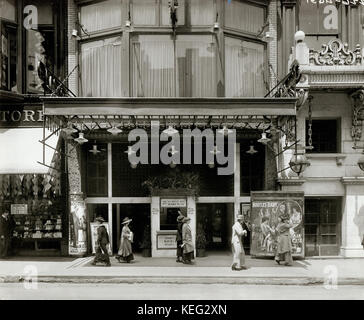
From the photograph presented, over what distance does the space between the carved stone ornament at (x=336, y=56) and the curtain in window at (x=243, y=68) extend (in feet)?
7.19

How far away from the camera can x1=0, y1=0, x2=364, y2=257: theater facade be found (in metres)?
17.4

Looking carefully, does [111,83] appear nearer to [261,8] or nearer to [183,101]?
[183,101]

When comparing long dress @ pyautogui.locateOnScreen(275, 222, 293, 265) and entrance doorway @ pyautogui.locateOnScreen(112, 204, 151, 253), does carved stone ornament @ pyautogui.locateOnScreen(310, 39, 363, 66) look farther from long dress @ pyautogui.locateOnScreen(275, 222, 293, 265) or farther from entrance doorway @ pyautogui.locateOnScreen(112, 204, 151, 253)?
entrance doorway @ pyautogui.locateOnScreen(112, 204, 151, 253)

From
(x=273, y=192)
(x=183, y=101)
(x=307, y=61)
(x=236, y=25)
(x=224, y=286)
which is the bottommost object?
(x=224, y=286)

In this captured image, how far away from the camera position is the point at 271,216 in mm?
17234

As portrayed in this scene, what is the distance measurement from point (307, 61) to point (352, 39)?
269 cm

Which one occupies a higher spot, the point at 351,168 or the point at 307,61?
the point at 307,61

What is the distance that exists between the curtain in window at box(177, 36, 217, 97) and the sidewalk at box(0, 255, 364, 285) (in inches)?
239

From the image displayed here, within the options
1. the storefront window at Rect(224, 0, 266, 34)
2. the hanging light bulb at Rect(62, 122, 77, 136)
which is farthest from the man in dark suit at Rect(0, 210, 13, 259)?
the storefront window at Rect(224, 0, 266, 34)

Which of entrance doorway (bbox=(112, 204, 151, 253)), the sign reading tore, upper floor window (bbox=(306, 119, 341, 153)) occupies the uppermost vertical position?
upper floor window (bbox=(306, 119, 341, 153))

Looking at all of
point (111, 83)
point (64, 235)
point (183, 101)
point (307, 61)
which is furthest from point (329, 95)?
point (64, 235)

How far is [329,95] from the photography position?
18.2 meters

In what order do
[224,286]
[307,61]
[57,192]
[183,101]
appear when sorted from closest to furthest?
1. [224,286]
2. [183,101]
3. [307,61]
4. [57,192]

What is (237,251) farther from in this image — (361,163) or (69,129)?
(69,129)
